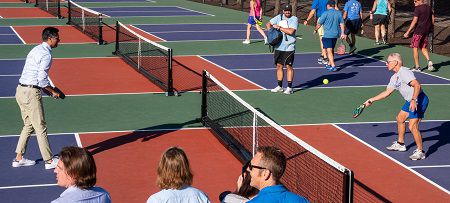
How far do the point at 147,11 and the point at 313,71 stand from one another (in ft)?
70.9

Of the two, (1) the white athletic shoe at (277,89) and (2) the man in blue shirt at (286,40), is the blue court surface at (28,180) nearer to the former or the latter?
(2) the man in blue shirt at (286,40)

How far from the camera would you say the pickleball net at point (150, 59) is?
19191 mm

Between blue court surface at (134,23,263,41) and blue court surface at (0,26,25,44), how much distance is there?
5284 mm

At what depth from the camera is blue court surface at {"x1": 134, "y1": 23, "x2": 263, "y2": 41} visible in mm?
31062

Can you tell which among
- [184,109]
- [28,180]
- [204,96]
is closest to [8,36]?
[184,109]

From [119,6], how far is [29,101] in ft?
113

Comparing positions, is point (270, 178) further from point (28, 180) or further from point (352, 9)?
Result: point (352, 9)

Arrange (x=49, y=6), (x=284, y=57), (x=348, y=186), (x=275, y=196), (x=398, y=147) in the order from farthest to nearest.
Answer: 1. (x=49, y=6)
2. (x=284, y=57)
3. (x=398, y=147)
4. (x=348, y=186)
5. (x=275, y=196)

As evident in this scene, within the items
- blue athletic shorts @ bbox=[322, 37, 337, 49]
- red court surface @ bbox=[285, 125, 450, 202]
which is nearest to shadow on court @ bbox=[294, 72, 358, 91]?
blue athletic shorts @ bbox=[322, 37, 337, 49]

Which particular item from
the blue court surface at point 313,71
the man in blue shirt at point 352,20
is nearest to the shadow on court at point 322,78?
the blue court surface at point 313,71

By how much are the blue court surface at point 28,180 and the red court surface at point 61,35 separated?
1545 cm

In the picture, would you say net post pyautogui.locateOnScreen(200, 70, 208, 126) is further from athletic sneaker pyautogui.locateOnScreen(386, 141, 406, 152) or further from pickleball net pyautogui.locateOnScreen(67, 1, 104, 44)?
pickleball net pyautogui.locateOnScreen(67, 1, 104, 44)

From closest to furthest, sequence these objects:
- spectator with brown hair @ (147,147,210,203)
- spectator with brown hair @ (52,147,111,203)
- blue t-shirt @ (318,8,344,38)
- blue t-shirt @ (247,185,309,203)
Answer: blue t-shirt @ (247,185,309,203) → spectator with brown hair @ (52,147,111,203) → spectator with brown hair @ (147,147,210,203) → blue t-shirt @ (318,8,344,38)

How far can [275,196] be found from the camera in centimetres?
583
